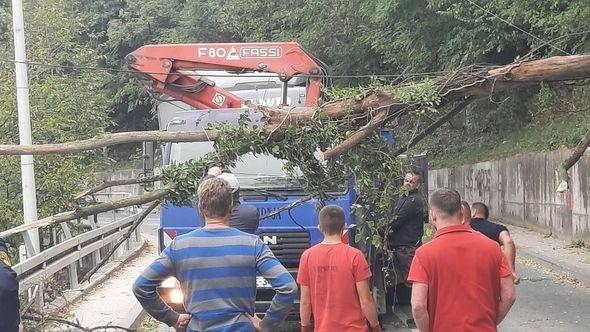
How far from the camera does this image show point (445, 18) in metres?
21.4

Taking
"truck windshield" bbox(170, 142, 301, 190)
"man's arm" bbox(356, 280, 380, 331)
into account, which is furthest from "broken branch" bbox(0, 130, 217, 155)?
"man's arm" bbox(356, 280, 380, 331)

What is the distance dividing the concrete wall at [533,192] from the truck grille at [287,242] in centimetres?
605

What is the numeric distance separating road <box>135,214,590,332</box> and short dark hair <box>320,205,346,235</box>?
11.9 feet

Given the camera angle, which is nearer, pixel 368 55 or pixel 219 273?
pixel 219 273

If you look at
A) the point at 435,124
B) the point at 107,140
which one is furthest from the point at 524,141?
the point at 107,140

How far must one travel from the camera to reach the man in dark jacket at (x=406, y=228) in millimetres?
7816

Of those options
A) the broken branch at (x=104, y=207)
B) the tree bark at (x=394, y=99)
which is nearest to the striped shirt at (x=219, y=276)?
the broken branch at (x=104, y=207)

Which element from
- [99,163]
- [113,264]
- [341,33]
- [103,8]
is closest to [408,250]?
[113,264]

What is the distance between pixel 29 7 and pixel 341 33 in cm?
1181

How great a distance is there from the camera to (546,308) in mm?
9266

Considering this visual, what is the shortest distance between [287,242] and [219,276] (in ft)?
12.6

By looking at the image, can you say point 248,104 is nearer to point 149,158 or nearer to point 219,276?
point 149,158

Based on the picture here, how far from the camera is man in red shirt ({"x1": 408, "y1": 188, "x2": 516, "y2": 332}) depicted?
4.06m

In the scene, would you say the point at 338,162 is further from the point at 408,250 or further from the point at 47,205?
the point at 47,205
